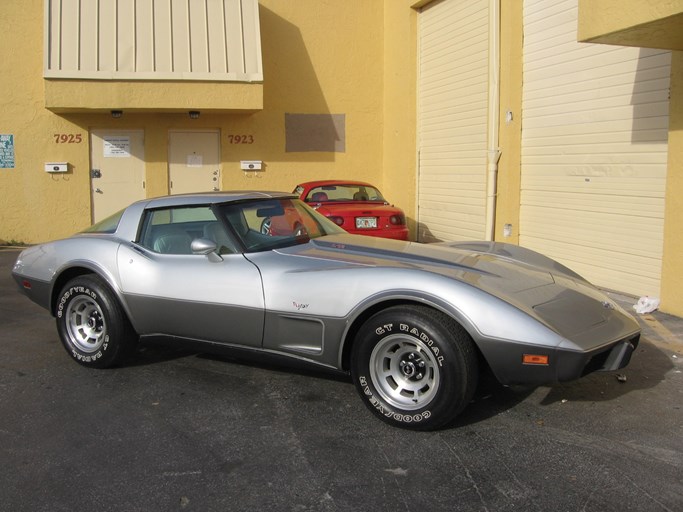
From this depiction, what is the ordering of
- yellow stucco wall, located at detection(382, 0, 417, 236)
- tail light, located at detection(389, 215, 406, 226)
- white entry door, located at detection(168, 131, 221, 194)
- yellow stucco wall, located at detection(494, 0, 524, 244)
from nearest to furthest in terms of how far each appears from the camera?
tail light, located at detection(389, 215, 406, 226) → yellow stucco wall, located at detection(494, 0, 524, 244) → yellow stucco wall, located at detection(382, 0, 417, 236) → white entry door, located at detection(168, 131, 221, 194)

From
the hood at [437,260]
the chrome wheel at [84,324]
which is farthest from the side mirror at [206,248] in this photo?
the chrome wheel at [84,324]

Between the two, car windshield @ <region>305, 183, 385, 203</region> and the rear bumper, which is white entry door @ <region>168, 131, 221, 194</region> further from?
the rear bumper

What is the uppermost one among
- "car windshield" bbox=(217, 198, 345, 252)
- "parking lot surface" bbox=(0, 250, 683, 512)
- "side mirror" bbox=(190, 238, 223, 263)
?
"car windshield" bbox=(217, 198, 345, 252)

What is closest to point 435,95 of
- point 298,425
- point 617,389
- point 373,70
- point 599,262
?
point 373,70

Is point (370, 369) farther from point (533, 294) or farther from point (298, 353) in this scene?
point (533, 294)

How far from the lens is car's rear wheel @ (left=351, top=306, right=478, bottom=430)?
12.4 ft

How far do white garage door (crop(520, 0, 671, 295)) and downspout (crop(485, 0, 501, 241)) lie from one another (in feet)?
1.92

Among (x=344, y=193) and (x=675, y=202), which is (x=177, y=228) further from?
(x=344, y=193)

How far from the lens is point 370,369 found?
4074 mm

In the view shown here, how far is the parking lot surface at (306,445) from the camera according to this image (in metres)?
3.27

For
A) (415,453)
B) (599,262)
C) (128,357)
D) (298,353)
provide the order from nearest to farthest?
(415,453)
(298,353)
(128,357)
(599,262)

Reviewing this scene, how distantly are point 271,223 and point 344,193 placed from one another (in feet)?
20.3

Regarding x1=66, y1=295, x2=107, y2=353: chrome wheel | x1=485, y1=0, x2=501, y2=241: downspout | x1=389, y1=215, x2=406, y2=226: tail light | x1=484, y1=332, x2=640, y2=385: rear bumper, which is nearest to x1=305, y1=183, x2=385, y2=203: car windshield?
x1=389, y1=215, x2=406, y2=226: tail light

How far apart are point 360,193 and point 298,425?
7315mm
